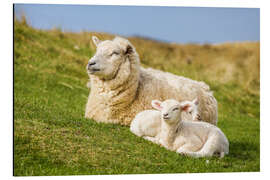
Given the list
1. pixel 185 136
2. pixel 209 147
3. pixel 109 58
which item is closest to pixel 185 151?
pixel 185 136

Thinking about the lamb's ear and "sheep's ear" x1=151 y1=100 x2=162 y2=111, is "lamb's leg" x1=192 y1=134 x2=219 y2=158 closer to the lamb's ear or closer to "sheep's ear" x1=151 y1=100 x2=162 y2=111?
the lamb's ear

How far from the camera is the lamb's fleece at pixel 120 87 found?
25.2 feet

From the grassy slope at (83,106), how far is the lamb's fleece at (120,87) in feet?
1.20

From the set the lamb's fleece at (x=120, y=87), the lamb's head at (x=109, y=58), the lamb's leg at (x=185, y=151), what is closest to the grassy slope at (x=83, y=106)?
the lamb's leg at (x=185, y=151)

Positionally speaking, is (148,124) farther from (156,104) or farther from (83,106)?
(83,106)

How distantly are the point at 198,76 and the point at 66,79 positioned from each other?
3888mm

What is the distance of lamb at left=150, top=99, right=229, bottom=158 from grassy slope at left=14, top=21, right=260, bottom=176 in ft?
0.49

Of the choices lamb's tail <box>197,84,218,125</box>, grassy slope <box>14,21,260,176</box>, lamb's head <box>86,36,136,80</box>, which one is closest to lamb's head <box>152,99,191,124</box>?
grassy slope <box>14,21,260,176</box>

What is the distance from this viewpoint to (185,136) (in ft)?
22.0

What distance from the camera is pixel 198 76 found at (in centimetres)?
1301

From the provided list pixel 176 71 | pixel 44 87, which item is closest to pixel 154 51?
pixel 176 71

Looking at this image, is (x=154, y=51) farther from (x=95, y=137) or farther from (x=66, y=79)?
(x=95, y=137)

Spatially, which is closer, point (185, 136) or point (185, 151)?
point (185, 151)

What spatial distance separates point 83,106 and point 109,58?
93.2 inches
